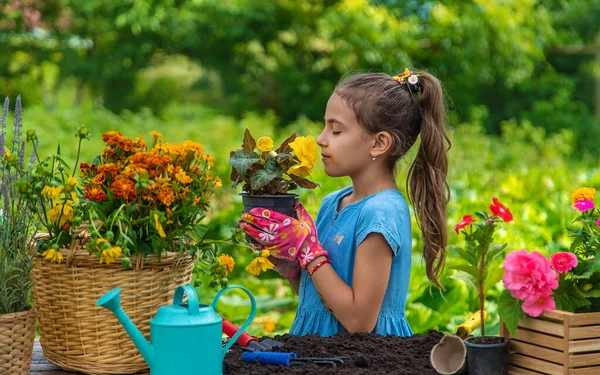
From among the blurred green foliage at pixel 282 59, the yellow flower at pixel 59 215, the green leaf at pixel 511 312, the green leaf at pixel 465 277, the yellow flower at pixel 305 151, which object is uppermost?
the blurred green foliage at pixel 282 59

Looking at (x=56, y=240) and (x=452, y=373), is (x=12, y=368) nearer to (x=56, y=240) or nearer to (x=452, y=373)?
(x=56, y=240)

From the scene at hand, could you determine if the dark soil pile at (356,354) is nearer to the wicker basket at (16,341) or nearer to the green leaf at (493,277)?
the green leaf at (493,277)

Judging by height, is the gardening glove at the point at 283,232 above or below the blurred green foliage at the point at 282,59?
below

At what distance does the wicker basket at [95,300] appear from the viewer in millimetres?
1614

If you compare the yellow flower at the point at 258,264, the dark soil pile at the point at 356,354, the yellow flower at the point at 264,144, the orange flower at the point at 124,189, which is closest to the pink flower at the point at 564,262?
the dark soil pile at the point at 356,354

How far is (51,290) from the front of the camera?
65.6 inches

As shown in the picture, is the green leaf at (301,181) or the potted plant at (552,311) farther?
the green leaf at (301,181)

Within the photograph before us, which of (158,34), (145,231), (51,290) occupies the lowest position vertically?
(51,290)

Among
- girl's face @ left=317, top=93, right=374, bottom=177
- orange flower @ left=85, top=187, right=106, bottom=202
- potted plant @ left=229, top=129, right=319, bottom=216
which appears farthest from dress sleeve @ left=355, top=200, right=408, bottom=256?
orange flower @ left=85, top=187, right=106, bottom=202

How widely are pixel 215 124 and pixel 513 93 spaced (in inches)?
265

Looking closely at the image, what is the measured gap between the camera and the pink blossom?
4.60ft

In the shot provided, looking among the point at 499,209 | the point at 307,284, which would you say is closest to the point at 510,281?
the point at 499,209

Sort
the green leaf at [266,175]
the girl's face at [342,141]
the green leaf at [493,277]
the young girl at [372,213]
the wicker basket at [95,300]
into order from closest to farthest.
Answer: the green leaf at [493,277] → the wicker basket at [95,300] → the green leaf at [266,175] → the young girl at [372,213] → the girl's face at [342,141]

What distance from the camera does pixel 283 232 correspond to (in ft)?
6.06
